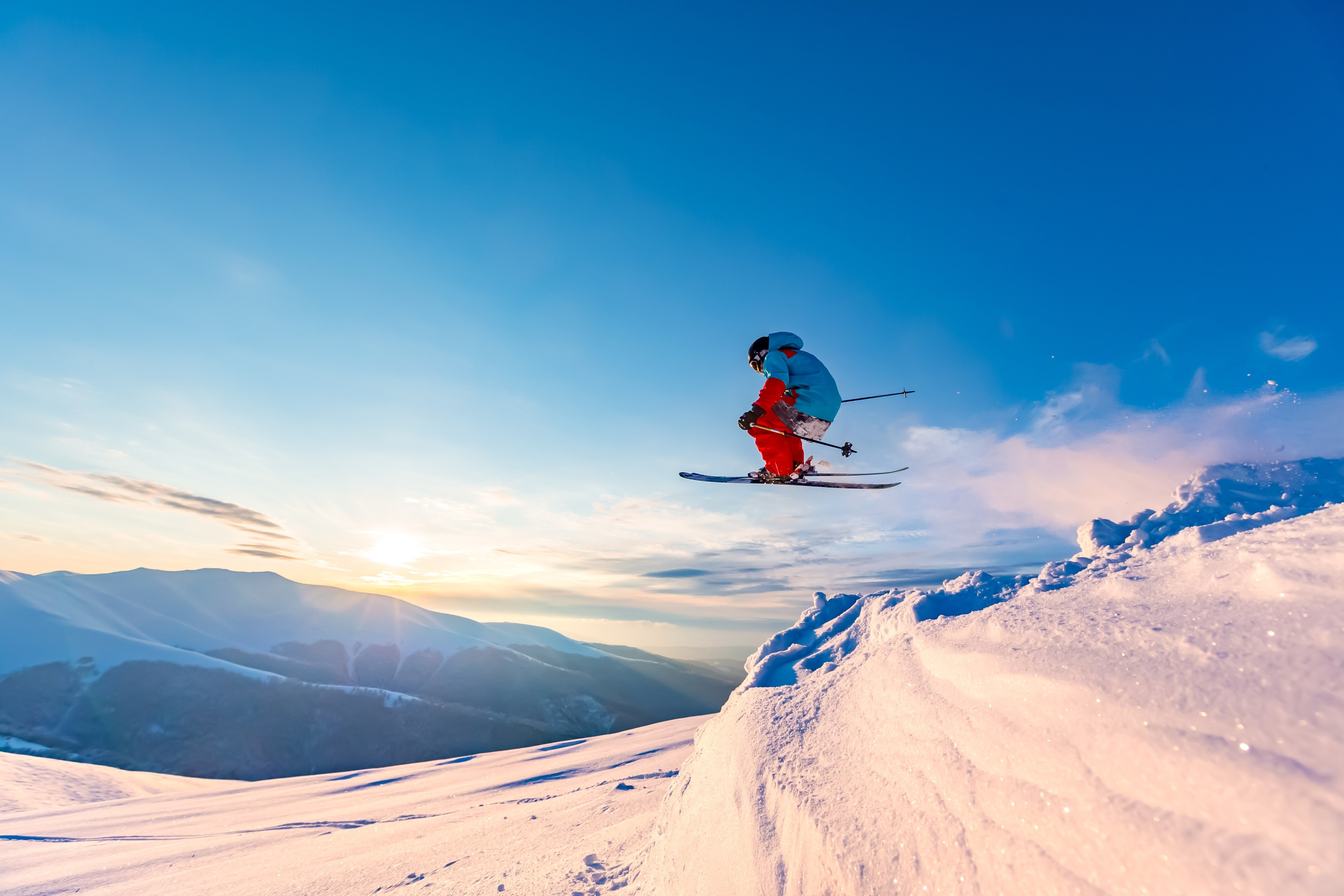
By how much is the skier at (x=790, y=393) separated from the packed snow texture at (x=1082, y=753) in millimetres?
3506

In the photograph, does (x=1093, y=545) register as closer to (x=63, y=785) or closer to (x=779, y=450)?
(x=779, y=450)

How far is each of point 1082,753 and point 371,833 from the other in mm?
15012

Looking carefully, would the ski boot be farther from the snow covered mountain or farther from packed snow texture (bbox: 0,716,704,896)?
packed snow texture (bbox: 0,716,704,896)

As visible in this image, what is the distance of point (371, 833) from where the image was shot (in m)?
11.3

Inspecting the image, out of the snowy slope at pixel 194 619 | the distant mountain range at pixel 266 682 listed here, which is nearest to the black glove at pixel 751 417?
the distant mountain range at pixel 266 682

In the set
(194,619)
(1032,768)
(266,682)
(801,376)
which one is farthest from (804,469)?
(194,619)

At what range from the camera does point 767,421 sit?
300 inches

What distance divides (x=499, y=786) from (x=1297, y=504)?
2825 cm

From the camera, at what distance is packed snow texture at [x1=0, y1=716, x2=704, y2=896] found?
23.2ft

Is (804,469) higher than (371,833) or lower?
higher

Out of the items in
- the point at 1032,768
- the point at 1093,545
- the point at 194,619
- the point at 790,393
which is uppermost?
the point at 790,393

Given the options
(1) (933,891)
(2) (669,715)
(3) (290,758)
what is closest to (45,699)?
(3) (290,758)

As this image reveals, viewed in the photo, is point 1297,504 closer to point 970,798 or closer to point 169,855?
point 970,798

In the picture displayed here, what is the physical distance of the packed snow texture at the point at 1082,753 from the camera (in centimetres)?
176
